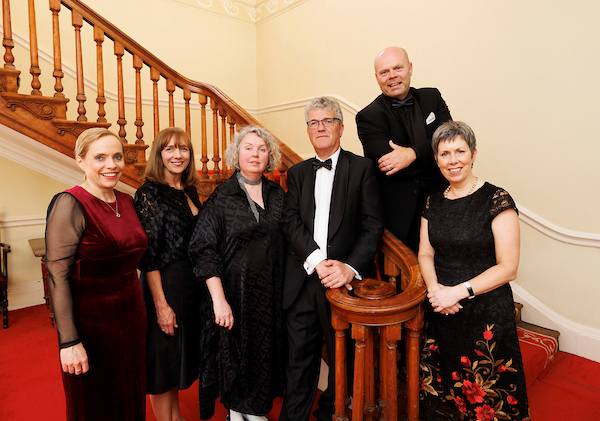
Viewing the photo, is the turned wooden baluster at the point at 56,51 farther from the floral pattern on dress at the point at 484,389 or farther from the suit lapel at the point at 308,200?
the floral pattern on dress at the point at 484,389

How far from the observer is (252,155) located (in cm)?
179

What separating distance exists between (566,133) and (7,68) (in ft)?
12.6

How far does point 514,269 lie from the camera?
1375 millimetres

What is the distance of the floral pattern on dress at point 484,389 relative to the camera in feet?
4.53

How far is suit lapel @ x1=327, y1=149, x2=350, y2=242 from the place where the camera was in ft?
5.52

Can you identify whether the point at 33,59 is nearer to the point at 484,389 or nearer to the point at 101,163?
the point at 101,163

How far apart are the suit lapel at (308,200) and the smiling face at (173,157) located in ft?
2.03

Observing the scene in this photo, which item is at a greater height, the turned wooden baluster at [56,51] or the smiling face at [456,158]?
the turned wooden baluster at [56,51]

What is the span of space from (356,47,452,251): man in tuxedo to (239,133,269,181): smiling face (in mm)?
548

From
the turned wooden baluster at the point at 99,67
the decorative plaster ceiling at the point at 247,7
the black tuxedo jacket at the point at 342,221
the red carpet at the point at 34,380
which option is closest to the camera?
the black tuxedo jacket at the point at 342,221

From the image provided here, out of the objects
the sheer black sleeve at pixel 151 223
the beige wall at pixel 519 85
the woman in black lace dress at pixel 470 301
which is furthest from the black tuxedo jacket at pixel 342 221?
the beige wall at pixel 519 85

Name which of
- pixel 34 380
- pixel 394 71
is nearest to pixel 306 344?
pixel 394 71

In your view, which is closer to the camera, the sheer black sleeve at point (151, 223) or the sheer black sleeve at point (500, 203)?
the sheer black sleeve at point (500, 203)

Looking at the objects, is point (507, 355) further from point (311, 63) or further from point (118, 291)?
point (311, 63)
